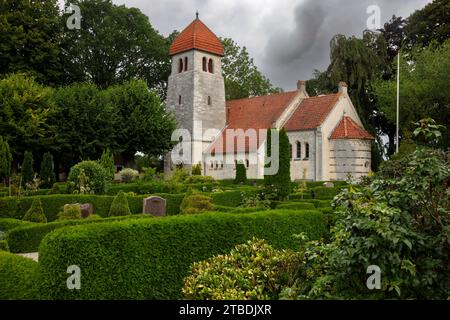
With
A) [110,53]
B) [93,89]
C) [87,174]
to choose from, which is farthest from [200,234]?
[110,53]

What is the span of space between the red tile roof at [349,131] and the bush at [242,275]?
28.0 meters

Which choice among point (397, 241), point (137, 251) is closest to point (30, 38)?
point (137, 251)

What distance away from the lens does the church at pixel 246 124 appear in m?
34.7

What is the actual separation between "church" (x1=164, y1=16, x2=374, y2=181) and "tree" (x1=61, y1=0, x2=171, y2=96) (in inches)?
234

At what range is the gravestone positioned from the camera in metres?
16.4

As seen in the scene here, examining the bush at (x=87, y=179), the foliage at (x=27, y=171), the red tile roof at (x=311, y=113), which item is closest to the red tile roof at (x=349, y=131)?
the red tile roof at (x=311, y=113)

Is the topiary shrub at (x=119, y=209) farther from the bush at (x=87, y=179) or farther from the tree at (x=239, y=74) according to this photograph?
the tree at (x=239, y=74)

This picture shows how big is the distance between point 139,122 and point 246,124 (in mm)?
10095

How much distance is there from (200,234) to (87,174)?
14.3 metres

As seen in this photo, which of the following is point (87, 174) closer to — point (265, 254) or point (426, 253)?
point (265, 254)

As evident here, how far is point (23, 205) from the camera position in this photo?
16344 millimetres

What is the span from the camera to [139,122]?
33906 mm

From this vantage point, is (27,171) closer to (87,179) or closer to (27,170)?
(27,170)
